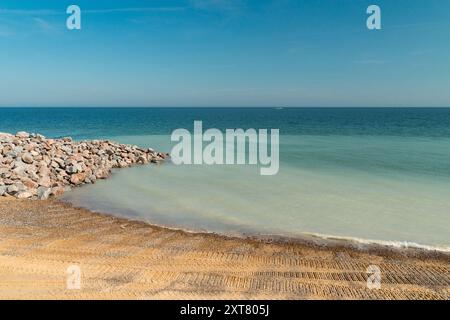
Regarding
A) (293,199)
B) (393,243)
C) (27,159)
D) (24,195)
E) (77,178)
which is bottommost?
(393,243)

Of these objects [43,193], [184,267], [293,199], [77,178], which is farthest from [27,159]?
[184,267]

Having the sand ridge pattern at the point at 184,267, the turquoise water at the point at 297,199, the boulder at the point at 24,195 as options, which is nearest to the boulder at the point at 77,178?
the turquoise water at the point at 297,199

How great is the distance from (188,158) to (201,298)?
19.9 metres

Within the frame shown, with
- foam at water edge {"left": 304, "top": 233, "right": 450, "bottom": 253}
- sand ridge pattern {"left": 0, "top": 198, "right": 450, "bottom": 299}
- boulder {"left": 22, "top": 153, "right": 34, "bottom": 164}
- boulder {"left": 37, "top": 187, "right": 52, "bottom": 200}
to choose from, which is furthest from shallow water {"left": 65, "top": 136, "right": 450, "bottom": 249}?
boulder {"left": 22, "top": 153, "right": 34, "bottom": 164}

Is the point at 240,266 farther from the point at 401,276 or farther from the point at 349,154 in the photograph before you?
the point at 349,154

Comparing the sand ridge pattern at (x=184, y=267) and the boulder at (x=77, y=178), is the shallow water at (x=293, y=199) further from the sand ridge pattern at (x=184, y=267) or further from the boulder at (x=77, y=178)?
the sand ridge pattern at (x=184, y=267)

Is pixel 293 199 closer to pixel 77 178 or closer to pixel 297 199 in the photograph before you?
pixel 297 199

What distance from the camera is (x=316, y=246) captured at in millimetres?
9625

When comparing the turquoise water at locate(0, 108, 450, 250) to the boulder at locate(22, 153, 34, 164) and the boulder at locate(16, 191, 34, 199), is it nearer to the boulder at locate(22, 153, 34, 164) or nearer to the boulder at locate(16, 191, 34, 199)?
the boulder at locate(16, 191, 34, 199)

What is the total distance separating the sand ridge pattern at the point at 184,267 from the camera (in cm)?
670

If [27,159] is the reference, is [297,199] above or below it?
below

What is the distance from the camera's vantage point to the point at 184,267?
795 centimetres

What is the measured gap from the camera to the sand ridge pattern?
6695 mm
